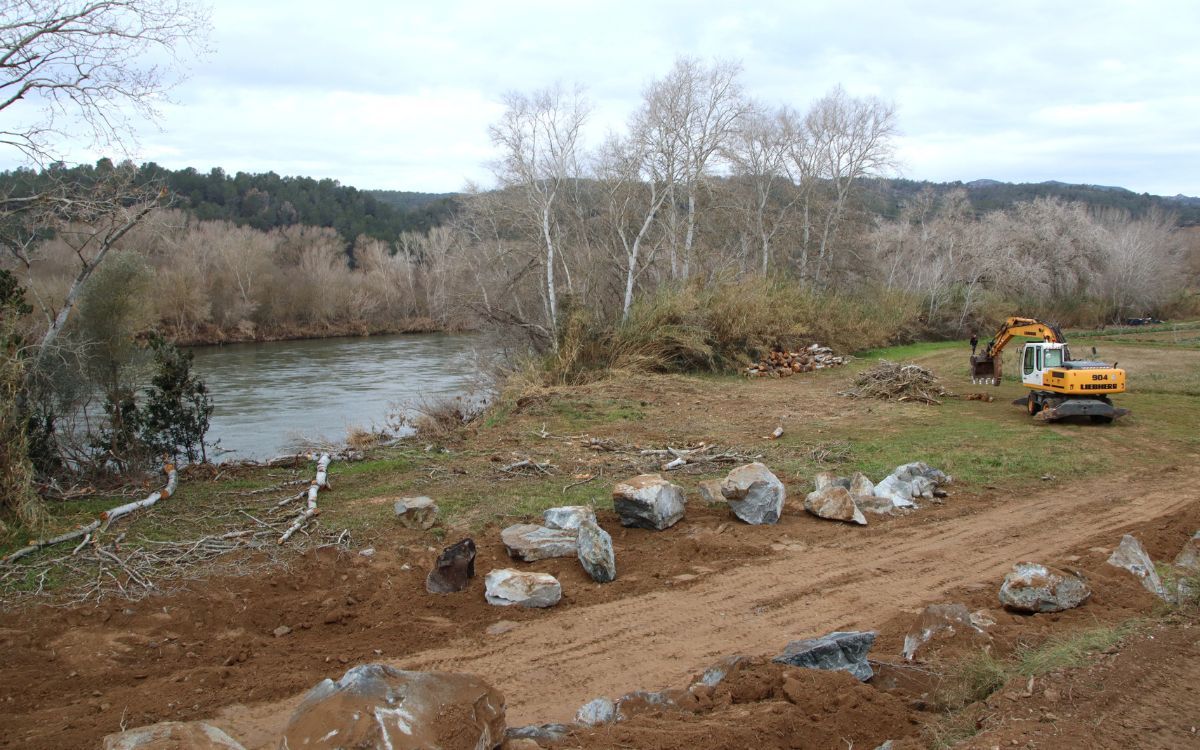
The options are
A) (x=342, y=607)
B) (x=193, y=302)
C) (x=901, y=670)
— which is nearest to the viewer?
(x=901, y=670)

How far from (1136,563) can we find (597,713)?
15.9 ft

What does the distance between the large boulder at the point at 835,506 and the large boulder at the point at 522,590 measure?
3447 millimetres

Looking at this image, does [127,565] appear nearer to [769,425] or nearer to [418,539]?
[418,539]

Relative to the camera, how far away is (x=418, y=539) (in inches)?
322

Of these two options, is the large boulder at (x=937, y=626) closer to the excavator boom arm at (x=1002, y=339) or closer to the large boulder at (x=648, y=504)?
the large boulder at (x=648, y=504)

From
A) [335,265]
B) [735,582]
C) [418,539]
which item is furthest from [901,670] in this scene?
[335,265]

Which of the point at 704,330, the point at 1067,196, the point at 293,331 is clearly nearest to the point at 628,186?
the point at 704,330

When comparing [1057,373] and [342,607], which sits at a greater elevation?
[1057,373]

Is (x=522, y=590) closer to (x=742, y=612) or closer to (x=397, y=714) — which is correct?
(x=742, y=612)

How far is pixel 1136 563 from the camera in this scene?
649cm

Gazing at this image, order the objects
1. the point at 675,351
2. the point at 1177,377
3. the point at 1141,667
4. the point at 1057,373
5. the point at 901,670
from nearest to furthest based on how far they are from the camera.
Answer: the point at 1141,667, the point at 901,670, the point at 1057,373, the point at 1177,377, the point at 675,351

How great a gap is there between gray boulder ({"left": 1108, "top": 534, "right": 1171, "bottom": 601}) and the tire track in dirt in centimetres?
97

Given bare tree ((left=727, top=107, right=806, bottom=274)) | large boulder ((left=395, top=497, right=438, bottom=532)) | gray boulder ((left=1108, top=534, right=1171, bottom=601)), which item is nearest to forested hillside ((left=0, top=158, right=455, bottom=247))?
bare tree ((left=727, top=107, right=806, bottom=274))

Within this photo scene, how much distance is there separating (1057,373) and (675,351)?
35.1 feet
